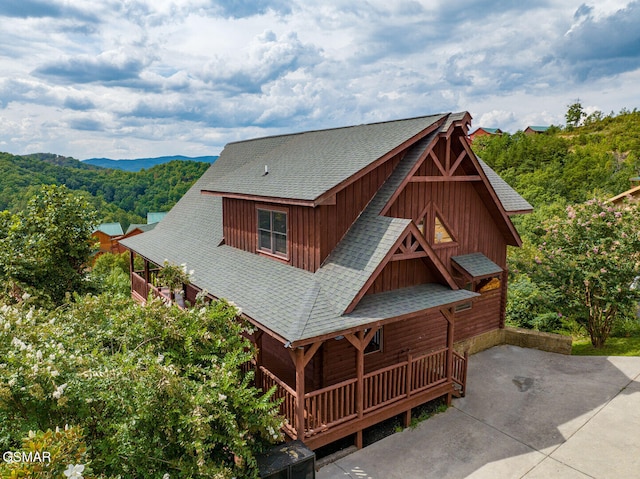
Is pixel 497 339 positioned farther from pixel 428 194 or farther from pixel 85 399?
pixel 85 399

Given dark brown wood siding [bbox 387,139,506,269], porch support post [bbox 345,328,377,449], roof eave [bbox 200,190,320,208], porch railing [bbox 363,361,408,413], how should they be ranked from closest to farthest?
1. porch support post [bbox 345,328,377,449]
2. porch railing [bbox 363,361,408,413]
3. roof eave [bbox 200,190,320,208]
4. dark brown wood siding [bbox 387,139,506,269]

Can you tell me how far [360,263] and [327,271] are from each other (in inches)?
36.1

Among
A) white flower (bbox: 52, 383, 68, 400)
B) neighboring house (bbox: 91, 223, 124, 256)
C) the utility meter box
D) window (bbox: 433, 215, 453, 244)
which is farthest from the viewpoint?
neighboring house (bbox: 91, 223, 124, 256)

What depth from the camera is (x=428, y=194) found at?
12094 mm

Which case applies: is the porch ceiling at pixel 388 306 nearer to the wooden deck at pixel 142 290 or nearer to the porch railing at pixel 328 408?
the porch railing at pixel 328 408

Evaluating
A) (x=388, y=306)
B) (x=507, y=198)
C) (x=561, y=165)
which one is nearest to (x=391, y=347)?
(x=388, y=306)

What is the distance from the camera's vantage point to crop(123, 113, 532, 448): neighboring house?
9023mm

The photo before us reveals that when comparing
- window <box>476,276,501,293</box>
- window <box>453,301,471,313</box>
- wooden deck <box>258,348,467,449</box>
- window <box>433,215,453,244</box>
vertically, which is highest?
window <box>433,215,453,244</box>

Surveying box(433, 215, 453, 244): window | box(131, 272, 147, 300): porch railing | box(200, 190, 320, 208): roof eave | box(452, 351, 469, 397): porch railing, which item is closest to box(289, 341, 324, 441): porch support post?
box(200, 190, 320, 208): roof eave

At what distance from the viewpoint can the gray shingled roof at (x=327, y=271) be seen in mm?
8852

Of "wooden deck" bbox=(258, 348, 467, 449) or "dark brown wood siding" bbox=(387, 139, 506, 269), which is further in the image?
"dark brown wood siding" bbox=(387, 139, 506, 269)

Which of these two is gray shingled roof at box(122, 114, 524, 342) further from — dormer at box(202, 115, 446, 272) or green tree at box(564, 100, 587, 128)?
green tree at box(564, 100, 587, 128)

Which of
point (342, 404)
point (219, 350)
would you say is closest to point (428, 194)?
point (342, 404)

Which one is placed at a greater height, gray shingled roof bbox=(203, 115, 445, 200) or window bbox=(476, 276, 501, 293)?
gray shingled roof bbox=(203, 115, 445, 200)
